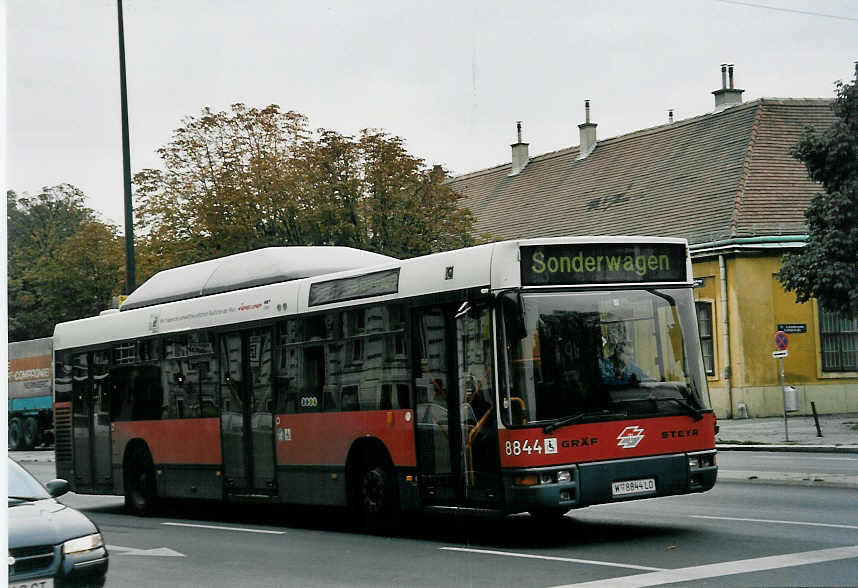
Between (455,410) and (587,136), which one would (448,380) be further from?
(587,136)

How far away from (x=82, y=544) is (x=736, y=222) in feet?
98.8

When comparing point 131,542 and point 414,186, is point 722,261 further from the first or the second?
point 131,542

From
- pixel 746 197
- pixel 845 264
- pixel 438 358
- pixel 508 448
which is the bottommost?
pixel 508 448

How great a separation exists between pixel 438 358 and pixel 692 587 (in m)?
4.23

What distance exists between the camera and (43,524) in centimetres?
951

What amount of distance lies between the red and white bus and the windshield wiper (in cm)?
1

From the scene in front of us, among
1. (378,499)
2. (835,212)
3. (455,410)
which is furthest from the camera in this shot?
(835,212)

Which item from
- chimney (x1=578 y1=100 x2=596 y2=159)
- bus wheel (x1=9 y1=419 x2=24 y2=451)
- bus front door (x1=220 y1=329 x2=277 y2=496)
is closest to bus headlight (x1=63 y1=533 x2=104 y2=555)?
bus front door (x1=220 y1=329 x2=277 y2=496)

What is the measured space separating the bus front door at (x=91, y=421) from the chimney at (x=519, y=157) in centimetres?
3689

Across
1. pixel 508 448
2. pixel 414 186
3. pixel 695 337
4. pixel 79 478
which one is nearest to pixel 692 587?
pixel 508 448

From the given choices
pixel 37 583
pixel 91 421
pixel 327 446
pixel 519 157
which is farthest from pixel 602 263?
pixel 519 157

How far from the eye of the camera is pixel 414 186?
33.9 metres

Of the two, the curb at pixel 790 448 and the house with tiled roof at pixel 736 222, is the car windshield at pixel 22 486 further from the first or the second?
the house with tiled roof at pixel 736 222

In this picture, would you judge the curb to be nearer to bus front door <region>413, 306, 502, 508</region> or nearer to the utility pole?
the utility pole
